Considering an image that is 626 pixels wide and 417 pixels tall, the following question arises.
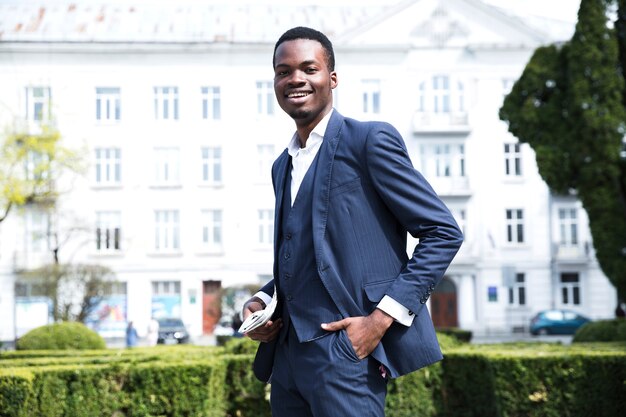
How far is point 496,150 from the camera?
44312mm

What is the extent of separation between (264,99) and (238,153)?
298 centimetres

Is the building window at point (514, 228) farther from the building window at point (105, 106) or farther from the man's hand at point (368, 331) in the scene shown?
the man's hand at point (368, 331)

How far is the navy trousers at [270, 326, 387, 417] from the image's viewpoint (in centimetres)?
284

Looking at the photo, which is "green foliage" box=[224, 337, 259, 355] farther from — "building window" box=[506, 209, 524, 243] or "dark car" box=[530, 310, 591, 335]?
"building window" box=[506, 209, 524, 243]

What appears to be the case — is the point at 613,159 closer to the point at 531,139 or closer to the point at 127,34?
the point at 531,139

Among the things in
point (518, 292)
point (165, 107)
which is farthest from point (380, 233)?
point (518, 292)

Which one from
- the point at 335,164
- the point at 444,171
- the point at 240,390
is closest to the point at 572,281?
the point at 444,171

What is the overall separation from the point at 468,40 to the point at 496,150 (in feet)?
18.0

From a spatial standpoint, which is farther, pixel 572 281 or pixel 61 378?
pixel 572 281

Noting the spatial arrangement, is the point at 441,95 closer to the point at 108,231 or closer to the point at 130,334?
the point at 108,231

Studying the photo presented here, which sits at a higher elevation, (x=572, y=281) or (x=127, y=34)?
(x=127, y=34)

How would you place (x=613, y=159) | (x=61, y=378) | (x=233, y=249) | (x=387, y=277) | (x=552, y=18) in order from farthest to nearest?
1. (x=552, y=18)
2. (x=233, y=249)
3. (x=613, y=159)
4. (x=61, y=378)
5. (x=387, y=277)

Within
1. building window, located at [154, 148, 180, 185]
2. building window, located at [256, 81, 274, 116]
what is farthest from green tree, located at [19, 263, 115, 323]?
building window, located at [256, 81, 274, 116]

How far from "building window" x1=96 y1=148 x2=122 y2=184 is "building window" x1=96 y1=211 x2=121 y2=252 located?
5.14ft
